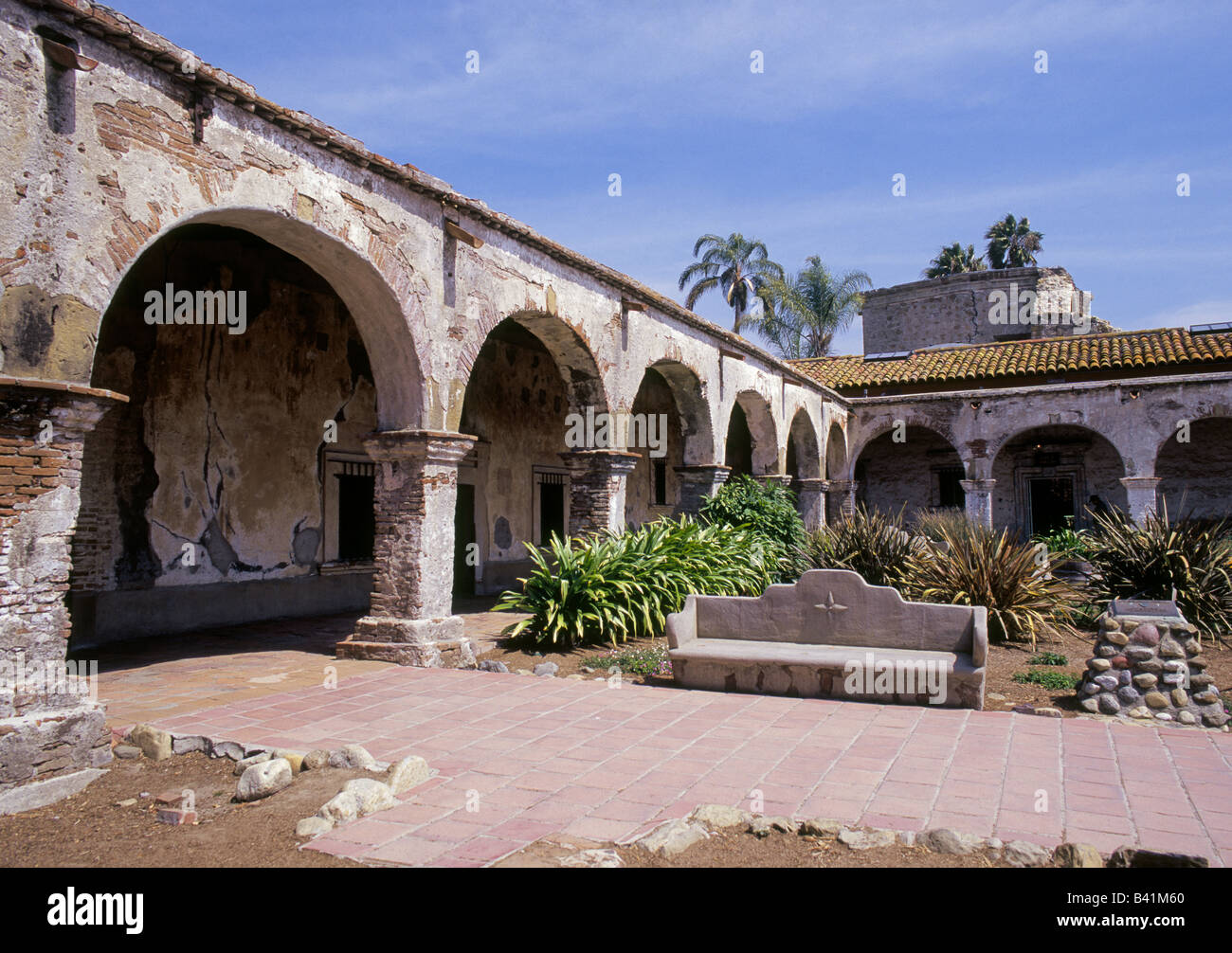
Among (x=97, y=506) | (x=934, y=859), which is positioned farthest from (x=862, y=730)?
(x=97, y=506)

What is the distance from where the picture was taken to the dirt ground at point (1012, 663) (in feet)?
21.4

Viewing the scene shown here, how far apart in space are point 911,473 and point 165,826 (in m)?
21.7

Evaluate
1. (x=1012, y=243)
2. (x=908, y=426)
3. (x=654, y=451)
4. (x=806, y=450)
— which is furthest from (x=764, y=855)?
(x=1012, y=243)

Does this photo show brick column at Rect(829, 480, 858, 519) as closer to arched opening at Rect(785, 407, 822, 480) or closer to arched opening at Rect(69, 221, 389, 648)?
arched opening at Rect(785, 407, 822, 480)

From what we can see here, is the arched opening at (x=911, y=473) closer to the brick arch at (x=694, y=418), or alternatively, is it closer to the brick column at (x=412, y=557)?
the brick arch at (x=694, y=418)

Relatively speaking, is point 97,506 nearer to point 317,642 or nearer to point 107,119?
point 317,642

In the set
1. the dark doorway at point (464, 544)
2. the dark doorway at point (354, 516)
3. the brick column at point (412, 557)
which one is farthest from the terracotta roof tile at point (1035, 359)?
the brick column at point (412, 557)

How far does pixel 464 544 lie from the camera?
13570mm

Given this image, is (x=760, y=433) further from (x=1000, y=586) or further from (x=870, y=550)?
(x=1000, y=586)

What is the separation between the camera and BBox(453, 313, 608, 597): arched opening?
1350cm

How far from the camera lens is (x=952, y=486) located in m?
22.5

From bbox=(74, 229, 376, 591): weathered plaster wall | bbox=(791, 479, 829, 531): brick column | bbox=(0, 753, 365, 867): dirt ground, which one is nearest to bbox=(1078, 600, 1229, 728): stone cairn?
bbox=(0, 753, 365, 867): dirt ground

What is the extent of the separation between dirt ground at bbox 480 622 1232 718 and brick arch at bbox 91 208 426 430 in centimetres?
256

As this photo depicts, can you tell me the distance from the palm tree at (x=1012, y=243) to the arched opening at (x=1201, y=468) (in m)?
20.8
